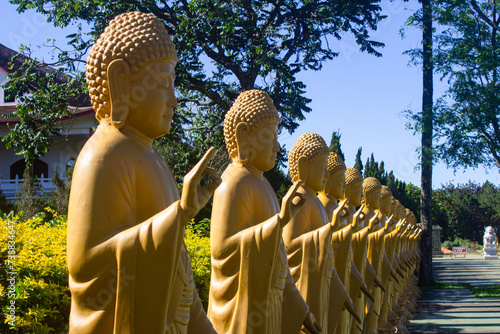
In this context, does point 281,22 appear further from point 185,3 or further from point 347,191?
point 347,191

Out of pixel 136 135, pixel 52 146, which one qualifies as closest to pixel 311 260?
pixel 136 135

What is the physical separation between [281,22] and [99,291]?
1013 centimetres

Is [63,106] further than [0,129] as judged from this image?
No

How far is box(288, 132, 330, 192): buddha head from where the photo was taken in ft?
19.6

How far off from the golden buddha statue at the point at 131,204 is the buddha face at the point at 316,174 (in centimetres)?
297

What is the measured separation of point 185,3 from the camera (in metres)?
11.2

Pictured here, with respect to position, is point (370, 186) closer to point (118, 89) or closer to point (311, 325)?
point (311, 325)

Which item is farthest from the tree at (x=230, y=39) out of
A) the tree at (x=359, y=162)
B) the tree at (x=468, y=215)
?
the tree at (x=468, y=215)

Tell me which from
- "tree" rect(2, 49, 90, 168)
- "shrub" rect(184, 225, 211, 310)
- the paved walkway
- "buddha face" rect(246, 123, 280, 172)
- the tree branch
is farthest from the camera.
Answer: the tree branch

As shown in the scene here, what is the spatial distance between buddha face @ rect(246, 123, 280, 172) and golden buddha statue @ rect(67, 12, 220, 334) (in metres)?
1.49

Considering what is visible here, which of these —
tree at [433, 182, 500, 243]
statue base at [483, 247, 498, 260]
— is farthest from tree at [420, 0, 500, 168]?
tree at [433, 182, 500, 243]

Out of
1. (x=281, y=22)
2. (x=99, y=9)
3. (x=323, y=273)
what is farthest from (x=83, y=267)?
(x=281, y=22)

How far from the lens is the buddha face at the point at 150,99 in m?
3.09

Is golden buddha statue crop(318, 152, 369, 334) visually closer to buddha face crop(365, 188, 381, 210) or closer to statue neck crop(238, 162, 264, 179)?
statue neck crop(238, 162, 264, 179)
